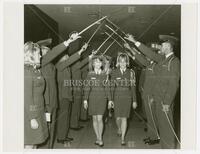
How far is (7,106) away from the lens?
2166 millimetres

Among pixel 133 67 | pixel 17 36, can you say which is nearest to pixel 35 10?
pixel 17 36

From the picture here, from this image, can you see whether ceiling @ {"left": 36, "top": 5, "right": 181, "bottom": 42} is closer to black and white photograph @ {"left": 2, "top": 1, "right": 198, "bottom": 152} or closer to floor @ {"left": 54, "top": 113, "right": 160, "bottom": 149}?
black and white photograph @ {"left": 2, "top": 1, "right": 198, "bottom": 152}

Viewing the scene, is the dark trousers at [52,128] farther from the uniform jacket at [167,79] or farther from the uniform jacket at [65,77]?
the uniform jacket at [167,79]

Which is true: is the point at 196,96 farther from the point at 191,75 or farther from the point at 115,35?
the point at 115,35

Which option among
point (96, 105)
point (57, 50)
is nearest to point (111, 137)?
point (96, 105)

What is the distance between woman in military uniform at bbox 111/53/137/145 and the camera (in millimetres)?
2123

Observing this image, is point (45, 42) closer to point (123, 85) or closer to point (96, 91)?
point (96, 91)

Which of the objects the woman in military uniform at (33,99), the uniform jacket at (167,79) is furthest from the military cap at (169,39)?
the woman in military uniform at (33,99)

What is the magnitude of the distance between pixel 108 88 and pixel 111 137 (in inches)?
13.0

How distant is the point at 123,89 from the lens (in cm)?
214

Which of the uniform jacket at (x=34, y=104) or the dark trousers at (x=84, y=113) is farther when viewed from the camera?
the dark trousers at (x=84, y=113)

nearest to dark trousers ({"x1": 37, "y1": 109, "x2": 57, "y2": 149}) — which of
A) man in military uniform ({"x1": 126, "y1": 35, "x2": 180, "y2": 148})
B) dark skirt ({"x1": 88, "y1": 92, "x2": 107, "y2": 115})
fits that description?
dark skirt ({"x1": 88, "y1": 92, "x2": 107, "y2": 115})

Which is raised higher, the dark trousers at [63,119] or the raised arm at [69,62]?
the raised arm at [69,62]

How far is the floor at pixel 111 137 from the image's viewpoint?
214 cm
